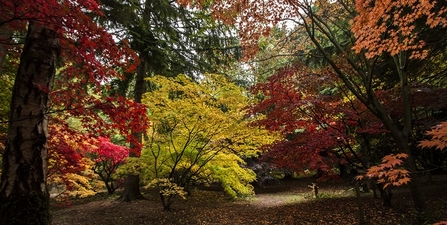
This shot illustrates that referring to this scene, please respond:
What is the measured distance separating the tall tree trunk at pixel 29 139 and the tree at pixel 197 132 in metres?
3.61

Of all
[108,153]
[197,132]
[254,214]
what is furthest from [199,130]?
[108,153]

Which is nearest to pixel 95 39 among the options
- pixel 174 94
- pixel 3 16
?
pixel 3 16

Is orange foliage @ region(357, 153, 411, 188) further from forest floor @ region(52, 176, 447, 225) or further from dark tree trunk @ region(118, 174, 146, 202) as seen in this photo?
dark tree trunk @ region(118, 174, 146, 202)

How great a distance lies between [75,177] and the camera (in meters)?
8.63

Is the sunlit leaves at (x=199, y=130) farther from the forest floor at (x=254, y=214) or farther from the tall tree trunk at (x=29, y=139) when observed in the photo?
the tall tree trunk at (x=29, y=139)

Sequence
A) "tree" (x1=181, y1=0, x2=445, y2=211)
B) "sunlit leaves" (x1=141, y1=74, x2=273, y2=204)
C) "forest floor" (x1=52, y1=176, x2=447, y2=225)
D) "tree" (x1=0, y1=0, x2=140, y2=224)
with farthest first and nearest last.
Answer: "sunlit leaves" (x1=141, y1=74, x2=273, y2=204)
"forest floor" (x1=52, y1=176, x2=447, y2=225)
"tree" (x1=181, y1=0, x2=445, y2=211)
"tree" (x1=0, y1=0, x2=140, y2=224)

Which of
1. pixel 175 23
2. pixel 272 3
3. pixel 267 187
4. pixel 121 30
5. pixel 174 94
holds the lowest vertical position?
pixel 267 187

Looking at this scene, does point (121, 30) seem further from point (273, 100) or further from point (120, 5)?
point (273, 100)

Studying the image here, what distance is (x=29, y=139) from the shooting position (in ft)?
8.69

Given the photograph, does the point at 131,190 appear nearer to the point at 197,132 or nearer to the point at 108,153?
the point at 108,153

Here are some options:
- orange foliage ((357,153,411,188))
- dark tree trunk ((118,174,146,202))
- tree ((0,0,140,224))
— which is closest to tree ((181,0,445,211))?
orange foliage ((357,153,411,188))

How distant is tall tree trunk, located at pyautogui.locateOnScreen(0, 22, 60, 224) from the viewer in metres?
2.51

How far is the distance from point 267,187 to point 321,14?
11139 millimetres

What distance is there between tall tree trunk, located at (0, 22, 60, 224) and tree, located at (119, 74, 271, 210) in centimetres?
361
